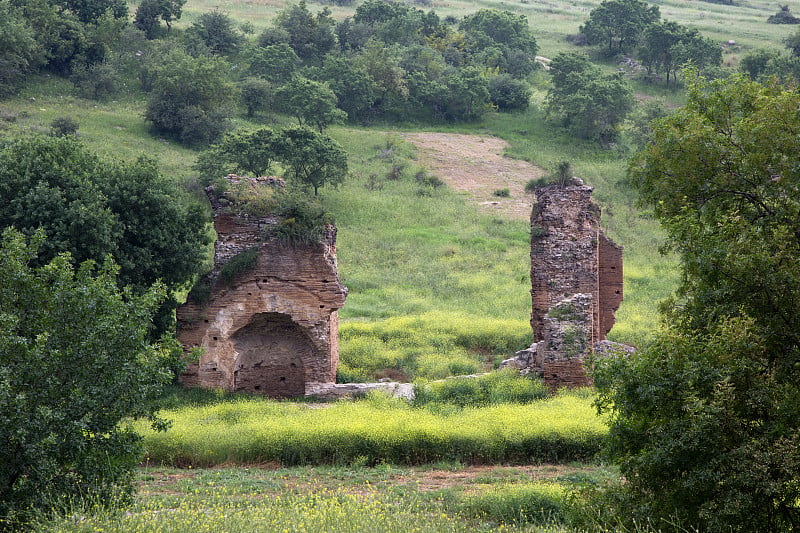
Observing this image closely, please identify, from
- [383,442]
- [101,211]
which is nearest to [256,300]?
[101,211]

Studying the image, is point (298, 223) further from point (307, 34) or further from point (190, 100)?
point (307, 34)

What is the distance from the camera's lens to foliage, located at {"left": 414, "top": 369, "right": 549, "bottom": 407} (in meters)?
19.7

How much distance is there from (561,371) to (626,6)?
221 ft

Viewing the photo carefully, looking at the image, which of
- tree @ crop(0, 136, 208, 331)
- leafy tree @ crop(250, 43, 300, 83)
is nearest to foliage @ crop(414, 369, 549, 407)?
tree @ crop(0, 136, 208, 331)

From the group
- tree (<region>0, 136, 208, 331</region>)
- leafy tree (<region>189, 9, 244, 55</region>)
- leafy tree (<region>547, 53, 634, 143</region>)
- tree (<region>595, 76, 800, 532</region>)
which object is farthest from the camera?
leafy tree (<region>189, 9, 244, 55</region>)

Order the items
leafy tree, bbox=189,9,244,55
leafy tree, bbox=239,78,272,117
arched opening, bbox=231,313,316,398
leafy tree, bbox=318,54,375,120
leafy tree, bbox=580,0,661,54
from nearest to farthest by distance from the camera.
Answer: arched opening, bbox=231,313,316,398
leafy tree, bbox=239,78,272,117
leafy tree, bbox=318,54,375,120
leafy tree, bbox=189,9,244,55
leafy tree, bbox=580,0,661,54

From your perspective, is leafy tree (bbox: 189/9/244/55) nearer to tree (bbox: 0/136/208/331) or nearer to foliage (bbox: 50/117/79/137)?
foliage (bbox: 50/117/79/137)

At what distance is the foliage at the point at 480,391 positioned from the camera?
19.7 m

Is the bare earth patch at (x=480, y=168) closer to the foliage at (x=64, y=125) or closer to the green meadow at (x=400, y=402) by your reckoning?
the green meadow at (x=400, y=402)

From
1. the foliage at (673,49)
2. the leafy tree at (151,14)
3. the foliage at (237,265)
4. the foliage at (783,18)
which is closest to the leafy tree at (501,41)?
the foliage at (673,49)

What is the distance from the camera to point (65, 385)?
10.6m

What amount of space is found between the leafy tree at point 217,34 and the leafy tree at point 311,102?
48.6 feet

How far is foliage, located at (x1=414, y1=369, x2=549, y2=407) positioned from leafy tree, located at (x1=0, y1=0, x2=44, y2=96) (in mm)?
38573

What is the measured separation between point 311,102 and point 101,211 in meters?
30.8
